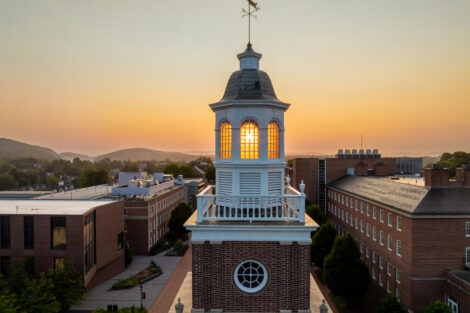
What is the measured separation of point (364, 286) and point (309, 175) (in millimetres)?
36668

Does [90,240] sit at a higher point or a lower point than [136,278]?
higher

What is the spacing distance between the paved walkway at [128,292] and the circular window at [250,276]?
21722mm

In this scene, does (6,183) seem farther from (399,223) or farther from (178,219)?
(399,223)

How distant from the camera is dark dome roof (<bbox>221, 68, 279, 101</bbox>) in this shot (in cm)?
1277

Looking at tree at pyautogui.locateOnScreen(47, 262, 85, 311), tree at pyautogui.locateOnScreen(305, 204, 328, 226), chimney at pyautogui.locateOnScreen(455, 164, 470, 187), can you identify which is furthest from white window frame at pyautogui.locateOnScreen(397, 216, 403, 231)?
tree at pyautogui.locateOnScreen(47, 262, 85, 311)

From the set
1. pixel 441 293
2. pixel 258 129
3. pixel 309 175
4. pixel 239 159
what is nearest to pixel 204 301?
pixel 239 159

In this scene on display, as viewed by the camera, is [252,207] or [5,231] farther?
[5,231]

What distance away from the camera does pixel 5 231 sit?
3050 cm

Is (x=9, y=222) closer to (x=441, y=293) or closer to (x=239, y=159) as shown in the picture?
(x=239, y=159)

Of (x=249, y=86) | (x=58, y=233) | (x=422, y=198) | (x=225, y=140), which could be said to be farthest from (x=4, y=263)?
(x=422, y=198)

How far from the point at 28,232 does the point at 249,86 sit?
2928cm

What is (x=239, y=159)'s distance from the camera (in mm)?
A: 12461

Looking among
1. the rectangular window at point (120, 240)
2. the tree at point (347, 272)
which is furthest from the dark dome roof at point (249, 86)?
the rectangular window at point (120, 240)

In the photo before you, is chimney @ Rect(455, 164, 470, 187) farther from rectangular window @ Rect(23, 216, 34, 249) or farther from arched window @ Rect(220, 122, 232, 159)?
rectangular window @ Rect(23, 216, 34, 249)
